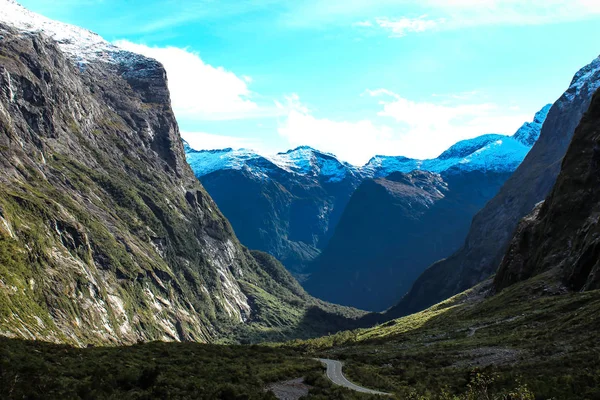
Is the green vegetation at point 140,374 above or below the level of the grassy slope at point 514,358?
above

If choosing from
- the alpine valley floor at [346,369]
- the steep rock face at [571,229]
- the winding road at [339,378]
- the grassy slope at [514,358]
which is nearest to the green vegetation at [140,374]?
the alpine valley floor at [346,369]

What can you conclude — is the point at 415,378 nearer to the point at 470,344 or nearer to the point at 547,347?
the point at 547,347

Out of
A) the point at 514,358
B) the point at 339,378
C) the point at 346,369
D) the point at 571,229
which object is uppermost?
the point at 571,229

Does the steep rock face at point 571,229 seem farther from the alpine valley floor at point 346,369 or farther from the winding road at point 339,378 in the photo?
the winding road at point 339,378

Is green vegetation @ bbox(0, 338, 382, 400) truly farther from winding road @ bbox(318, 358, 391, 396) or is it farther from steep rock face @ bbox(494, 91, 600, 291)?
steep rock face @ bbox(494, 91, 600, 291)

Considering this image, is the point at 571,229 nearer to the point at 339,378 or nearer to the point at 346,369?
the point at 346,369

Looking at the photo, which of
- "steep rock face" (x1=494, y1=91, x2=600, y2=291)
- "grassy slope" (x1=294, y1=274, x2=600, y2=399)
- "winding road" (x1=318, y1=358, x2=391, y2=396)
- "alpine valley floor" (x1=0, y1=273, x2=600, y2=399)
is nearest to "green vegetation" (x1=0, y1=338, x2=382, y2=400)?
"alpine valley floor" (x1=0, y1=273, x2=600, y2=399)

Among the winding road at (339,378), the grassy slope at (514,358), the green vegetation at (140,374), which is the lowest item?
the grassy slope at (514,358)

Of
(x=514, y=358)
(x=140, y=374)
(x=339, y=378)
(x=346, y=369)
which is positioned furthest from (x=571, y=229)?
(x=140, y=374)

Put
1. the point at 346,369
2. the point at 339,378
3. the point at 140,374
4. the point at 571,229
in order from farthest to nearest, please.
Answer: the point at 571,229 → the point at 346,369 → the point at 339,378 → the point at 140,374
